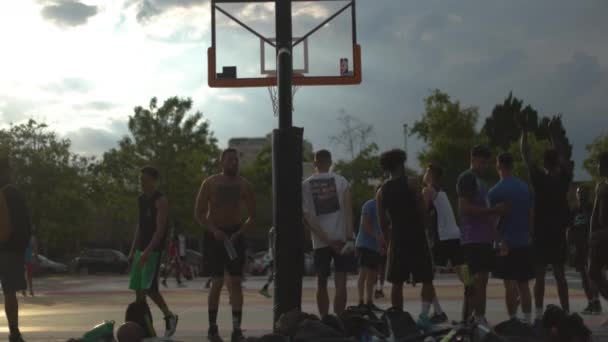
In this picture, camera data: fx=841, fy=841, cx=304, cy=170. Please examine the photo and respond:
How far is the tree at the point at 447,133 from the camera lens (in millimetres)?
50812

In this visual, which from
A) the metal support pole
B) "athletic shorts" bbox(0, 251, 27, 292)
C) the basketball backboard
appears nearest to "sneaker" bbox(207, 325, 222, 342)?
the metal support pole

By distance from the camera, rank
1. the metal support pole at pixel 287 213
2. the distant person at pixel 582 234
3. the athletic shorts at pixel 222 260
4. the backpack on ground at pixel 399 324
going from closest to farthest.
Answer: the backpack on ground at pixel 399 324
the metal support pole at pixel 287 213
the athletic shorts at pixel 222 260
the distant person at pixel 582 234

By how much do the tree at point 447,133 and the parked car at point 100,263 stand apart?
63.5ft

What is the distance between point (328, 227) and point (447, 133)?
43.0m

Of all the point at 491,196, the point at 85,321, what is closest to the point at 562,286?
the point at 491,196

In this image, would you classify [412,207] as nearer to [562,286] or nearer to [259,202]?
[562,286]

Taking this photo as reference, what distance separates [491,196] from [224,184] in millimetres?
2843

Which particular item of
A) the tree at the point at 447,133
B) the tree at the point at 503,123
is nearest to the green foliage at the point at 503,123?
the tree at the point at 503,123

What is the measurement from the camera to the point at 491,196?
872 centimetres

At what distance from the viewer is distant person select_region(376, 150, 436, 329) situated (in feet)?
26.8

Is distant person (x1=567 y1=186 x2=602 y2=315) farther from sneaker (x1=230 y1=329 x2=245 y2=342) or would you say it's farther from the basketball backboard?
sneaker (x1=230 y1=329 x2=245 y2=342)

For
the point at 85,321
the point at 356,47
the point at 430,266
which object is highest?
the point at 356,47

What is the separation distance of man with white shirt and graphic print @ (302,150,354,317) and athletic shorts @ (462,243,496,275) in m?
1.35

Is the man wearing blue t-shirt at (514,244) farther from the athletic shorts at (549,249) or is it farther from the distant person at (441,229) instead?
the distant person at (441,229)
